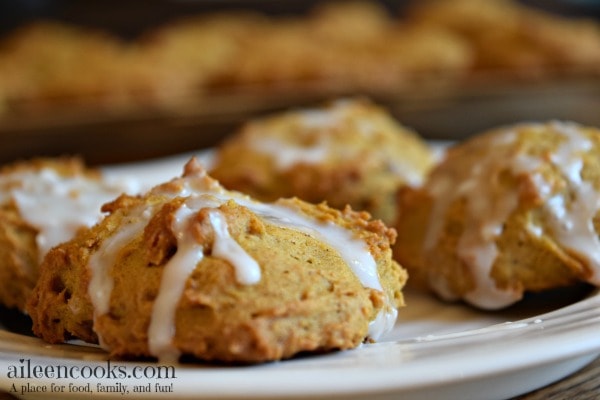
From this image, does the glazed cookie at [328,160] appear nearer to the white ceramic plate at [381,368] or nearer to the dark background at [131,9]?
the white ceramic plate at [381,368]

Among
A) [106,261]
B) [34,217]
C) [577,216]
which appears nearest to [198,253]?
[106,261]

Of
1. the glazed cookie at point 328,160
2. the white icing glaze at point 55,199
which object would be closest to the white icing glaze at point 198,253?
the white icing glaze at point 55,199

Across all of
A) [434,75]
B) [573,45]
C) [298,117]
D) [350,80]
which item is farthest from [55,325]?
[573,45]

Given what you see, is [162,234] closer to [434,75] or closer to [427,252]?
[427,252]

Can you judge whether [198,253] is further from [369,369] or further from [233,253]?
[369,369]

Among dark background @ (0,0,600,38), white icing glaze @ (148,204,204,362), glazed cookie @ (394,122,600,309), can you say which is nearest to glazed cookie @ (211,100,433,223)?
glazed cookie @ (394,122,600,309)

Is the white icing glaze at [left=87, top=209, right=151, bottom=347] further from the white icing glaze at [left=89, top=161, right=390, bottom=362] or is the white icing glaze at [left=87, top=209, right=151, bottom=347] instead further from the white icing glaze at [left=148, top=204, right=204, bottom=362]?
the white icing glaze at [left=148, top=204, right=204, bottom=362]
